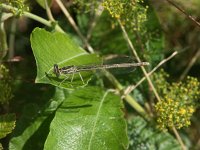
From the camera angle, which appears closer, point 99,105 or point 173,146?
point 99,105

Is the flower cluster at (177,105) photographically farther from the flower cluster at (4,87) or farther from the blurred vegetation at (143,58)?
the flower cluster at (4,87)

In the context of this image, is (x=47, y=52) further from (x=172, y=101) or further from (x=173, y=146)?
(x=173, y=146)

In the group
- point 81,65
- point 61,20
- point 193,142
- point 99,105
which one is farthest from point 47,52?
point 193,142

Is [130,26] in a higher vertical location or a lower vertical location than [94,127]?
higher

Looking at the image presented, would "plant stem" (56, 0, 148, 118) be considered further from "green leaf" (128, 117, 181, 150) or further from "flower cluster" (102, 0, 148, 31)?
"flower cluster" (102, 0, 148, 31)

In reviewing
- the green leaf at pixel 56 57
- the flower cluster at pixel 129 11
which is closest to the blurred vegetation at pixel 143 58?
the flower cluster at pixel 129 11

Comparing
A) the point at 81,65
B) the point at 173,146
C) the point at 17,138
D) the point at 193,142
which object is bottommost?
the point at 193,142
